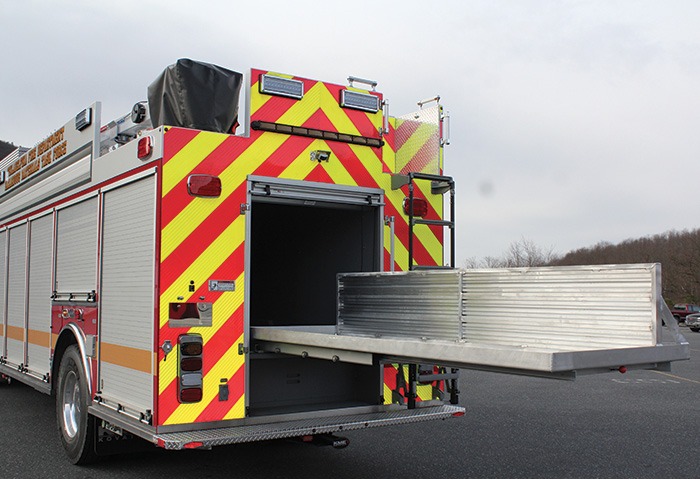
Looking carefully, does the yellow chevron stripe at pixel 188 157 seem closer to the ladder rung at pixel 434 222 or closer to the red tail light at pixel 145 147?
the red tail light at pixel 145 147

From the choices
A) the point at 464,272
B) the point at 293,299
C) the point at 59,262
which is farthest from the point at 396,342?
the point at 59,262

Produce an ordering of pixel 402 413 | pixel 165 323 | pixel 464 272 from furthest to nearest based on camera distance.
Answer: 1. pixel 402 413
2. pixel 165 323
3. pixel 464 272

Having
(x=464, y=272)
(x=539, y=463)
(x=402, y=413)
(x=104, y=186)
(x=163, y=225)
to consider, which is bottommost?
(x=539, y=463)

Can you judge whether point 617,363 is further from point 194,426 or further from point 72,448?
point 72,448

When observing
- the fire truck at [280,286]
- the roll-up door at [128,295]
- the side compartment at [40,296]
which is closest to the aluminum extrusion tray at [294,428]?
the fire truck at [280,286]

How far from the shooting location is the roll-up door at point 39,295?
6.45m

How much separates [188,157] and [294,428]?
1.96m

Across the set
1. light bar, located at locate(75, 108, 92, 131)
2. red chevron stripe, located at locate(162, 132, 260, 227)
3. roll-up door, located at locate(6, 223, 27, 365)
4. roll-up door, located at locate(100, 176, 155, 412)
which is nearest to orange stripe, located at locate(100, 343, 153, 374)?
roll-up door, located at locate(100, 176, 155, 412)

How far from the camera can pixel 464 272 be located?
11.8 ft

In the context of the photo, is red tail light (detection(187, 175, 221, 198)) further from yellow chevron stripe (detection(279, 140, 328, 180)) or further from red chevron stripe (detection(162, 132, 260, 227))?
yellow chevron stripe (detection(279, 140, 328, 180))

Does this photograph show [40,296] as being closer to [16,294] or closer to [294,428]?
[16,294]

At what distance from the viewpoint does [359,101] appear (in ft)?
17.4

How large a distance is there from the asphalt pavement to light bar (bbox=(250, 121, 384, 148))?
8.82 feet

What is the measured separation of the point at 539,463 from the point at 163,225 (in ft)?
12.8
